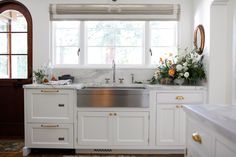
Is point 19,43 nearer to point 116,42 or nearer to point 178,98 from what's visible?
point 116,42

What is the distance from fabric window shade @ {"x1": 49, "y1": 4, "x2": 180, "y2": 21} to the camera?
134 inches

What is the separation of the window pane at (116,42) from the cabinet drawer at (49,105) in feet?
2.98

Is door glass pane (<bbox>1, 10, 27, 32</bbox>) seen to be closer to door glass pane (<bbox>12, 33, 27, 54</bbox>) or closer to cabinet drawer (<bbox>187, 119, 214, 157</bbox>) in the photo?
door glass pane (<bbox>12, 33, 27, 54</bbox>)

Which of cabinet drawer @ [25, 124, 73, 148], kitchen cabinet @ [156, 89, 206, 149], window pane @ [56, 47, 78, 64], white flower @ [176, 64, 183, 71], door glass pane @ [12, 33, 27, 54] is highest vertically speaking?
door glass pane @ [12, 33, 27, 54]

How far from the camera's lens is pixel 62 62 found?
12.0ft

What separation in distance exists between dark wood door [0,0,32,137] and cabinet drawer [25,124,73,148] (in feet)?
2.64

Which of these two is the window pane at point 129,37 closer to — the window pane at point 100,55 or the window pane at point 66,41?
the window pane at point 100,55

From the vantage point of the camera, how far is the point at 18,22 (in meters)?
3.66

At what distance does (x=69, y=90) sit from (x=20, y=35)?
1.52m

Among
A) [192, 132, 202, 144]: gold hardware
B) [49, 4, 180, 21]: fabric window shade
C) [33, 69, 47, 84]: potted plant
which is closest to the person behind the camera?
[192, 132, 202, 144]: gold hardware

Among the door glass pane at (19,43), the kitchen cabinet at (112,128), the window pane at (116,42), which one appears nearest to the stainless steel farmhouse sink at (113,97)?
the kitchen cabinet at (112,128)

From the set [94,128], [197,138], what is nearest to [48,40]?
[94,128]

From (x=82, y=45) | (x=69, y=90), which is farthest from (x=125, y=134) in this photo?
(x=82, y=45)

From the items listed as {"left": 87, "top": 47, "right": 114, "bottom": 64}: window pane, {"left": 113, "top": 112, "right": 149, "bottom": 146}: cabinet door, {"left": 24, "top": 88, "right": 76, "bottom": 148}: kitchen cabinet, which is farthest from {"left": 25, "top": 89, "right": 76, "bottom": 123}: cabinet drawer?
{"left": 87, "top": 47, "right": 114, "bottom": 64}: window pane
